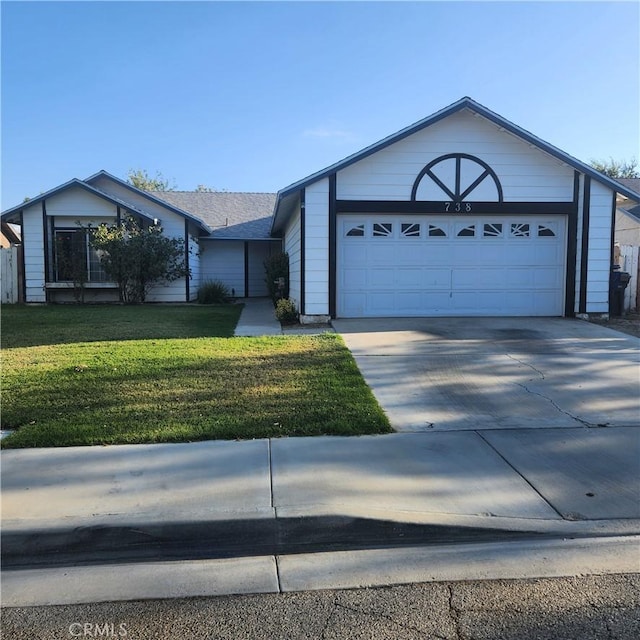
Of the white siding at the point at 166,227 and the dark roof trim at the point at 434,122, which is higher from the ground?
the dark roof trim at the point at 434,122

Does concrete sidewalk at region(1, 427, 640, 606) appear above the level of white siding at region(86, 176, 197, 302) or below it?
below

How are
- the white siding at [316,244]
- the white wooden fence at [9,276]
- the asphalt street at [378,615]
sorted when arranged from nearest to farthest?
the asphalt street at [378,615]
the white siding at [316,244]
the white wooden fence at [9,276]

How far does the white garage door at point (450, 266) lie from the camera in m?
13.7

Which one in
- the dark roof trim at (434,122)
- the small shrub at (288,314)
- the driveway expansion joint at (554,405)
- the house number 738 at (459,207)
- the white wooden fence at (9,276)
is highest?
the dark roof trim at (434,122)

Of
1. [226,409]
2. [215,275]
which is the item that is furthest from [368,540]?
[215,275]

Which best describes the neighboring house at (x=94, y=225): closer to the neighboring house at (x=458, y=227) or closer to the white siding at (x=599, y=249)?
the neighboring house at (x=458, y=227)

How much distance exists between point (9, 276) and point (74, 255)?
2.58 metres

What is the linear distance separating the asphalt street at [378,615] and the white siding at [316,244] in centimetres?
1012

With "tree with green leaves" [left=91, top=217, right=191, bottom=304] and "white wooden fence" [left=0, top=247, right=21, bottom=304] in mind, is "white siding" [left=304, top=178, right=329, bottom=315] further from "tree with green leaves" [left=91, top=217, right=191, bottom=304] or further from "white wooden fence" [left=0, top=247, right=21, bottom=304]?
"white wooden fence" [left=0, top=247, right=21, bottom=304]

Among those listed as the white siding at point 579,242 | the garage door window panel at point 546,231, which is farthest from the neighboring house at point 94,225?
the white siding at point 579,242

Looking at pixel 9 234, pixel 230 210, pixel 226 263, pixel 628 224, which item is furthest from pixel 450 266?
pixel 9 234

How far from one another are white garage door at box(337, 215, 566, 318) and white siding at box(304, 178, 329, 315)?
0.55 meters

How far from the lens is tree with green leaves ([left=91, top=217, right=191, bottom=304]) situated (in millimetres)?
18844

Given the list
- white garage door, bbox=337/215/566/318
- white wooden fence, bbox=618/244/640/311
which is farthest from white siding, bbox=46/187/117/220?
white wooden fence, bbox=618/244/640/311
